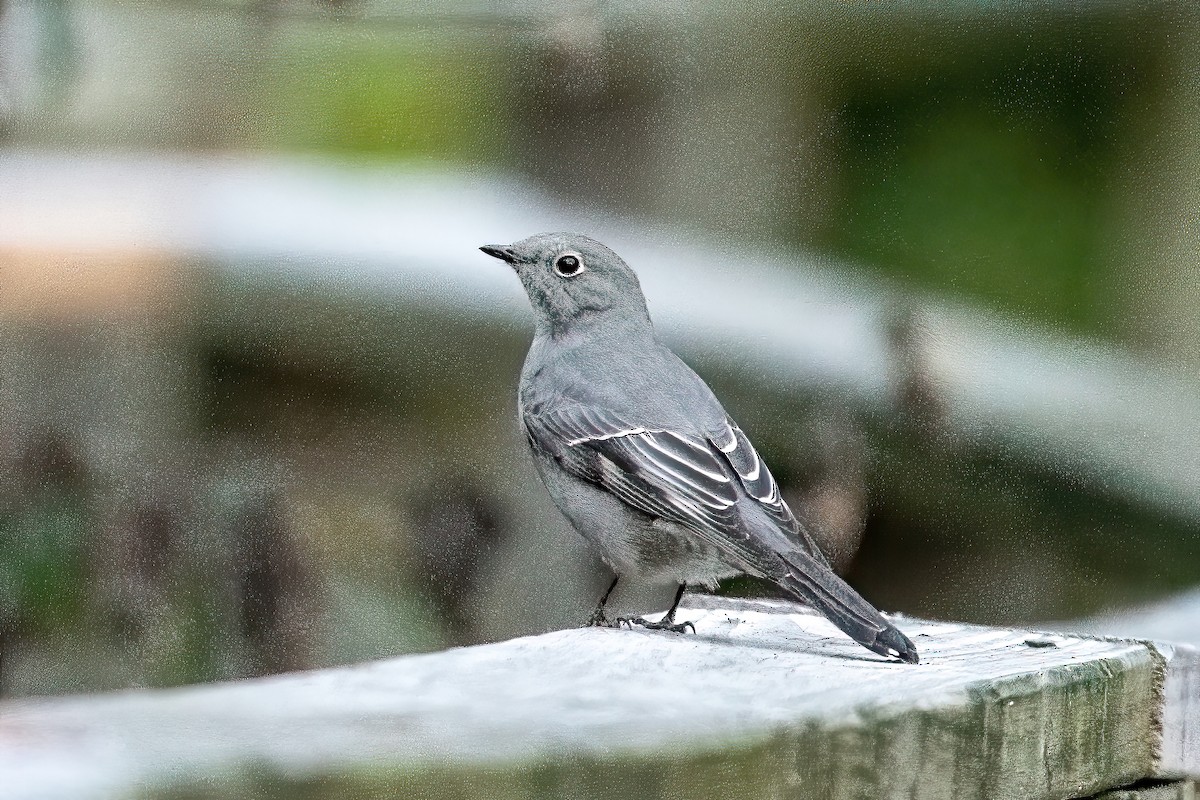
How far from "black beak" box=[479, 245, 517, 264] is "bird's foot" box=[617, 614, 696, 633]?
771 mm

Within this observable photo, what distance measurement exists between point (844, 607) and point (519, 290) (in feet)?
6.58

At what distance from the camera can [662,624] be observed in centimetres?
278

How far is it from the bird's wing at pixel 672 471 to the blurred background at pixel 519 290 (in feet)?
3.33

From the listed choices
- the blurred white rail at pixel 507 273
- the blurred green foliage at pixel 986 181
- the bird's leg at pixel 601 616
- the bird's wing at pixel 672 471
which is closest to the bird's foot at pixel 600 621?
the bird's leg at pixel 601 616

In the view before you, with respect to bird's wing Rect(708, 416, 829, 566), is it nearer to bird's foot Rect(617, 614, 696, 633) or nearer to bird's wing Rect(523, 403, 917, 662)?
bird's wing Rect(523, 403, 917, 662)

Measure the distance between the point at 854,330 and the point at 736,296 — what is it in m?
0.38

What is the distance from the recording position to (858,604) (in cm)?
238

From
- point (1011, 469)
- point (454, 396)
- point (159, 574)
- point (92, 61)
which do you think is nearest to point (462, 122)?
point (454, 396)

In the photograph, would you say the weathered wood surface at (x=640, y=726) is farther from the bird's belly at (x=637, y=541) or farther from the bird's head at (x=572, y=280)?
the bird's head at (x=572, y=280)

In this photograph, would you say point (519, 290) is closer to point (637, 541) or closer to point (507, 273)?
point (507, 273)

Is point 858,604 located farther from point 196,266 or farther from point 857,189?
point 196,266

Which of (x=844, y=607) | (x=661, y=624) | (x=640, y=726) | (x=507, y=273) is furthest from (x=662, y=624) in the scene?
(x=507, y=273)

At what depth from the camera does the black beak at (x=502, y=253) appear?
3.03 m

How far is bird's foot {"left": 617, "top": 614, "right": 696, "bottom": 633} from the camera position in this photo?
274 cm
